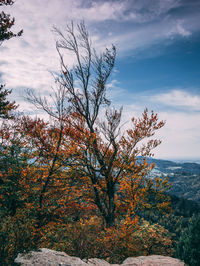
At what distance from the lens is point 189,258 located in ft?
92.1

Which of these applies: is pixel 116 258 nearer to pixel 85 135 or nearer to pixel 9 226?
pixel 9 226

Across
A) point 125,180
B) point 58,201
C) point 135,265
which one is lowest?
point 135,265

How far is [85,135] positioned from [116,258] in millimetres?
7924

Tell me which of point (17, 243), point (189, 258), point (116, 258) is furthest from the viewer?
Result: point (189, 258)

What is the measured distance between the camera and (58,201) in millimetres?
12945

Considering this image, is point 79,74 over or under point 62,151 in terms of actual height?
over

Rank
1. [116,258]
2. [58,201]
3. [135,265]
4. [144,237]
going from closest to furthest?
[135,265] < [116,258] < [58,201] < [144,237]

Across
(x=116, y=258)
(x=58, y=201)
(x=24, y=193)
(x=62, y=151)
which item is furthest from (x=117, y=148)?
(x=24, y=193)

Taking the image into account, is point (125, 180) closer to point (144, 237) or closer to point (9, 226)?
point (144, 237)

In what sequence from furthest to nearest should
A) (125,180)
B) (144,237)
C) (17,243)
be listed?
(144,237)
(125,180)
(17,243)

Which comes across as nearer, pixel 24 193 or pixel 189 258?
pixel 24 193

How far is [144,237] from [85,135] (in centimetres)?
1038

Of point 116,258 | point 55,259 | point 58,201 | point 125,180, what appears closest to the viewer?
point 55,259

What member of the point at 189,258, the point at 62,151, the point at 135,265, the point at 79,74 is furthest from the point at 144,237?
the point at 189,258
